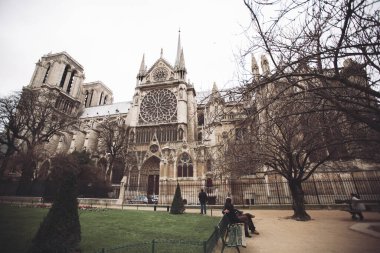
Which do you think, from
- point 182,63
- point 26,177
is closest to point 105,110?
point 182,63

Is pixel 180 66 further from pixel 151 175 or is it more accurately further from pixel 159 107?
pixel 151 175

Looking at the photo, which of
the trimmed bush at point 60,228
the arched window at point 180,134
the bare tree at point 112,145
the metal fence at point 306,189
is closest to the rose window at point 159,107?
the arched window at point 180,134

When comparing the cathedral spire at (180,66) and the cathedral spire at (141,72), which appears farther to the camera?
the cathedral spire at (141,72)

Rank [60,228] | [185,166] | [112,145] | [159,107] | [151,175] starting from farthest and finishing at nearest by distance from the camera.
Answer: [159,107]
[112,145]
[151,175]
[185,166]
[60,228]

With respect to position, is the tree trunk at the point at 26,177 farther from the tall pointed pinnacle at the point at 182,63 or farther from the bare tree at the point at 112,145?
the tall pointed pinnacle at the point at 182,63

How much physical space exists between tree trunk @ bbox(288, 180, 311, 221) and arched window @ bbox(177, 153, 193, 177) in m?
13.2

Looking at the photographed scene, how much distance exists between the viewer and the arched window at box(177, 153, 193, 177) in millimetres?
22641

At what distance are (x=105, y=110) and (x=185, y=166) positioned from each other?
3372 centimetres

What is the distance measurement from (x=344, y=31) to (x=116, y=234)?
7.20m

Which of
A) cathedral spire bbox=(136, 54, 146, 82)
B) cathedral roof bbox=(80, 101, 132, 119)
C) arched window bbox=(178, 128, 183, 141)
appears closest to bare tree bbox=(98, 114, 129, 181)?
arched window bbox=(178, 128, 183, 141)

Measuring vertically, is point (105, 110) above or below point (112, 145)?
above

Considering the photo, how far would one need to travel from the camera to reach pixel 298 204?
9742 millimetres

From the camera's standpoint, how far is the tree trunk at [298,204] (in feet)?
30.5

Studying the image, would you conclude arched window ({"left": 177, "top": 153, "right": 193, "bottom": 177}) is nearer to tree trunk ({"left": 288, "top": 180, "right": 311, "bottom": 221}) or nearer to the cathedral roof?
tree trunk ({"left": 288, "top": 180, "right": 311, "bottom": 221})
